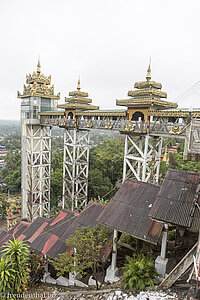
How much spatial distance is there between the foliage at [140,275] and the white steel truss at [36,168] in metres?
15.2

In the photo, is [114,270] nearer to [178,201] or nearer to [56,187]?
[178,201]

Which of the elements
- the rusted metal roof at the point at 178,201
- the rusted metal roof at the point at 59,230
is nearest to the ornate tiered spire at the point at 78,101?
the rusted metal roof at the point at 59,230

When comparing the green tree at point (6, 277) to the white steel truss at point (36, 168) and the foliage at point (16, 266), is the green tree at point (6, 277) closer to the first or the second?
the foliage at point (16, 266)

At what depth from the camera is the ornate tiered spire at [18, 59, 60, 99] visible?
64.6 feet

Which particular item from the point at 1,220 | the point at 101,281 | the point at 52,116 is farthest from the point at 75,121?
the point at 1,220

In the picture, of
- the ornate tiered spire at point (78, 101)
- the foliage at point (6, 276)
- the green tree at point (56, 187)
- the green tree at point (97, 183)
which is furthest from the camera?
the green tree at point (56, 187)

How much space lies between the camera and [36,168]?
21.3 metres

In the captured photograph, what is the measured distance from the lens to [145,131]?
465 inches

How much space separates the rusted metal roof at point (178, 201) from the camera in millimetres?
6665

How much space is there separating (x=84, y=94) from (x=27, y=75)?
7.47 metres

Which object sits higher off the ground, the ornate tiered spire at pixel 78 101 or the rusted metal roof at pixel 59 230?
the ornate tiered spire at pixel 78 101

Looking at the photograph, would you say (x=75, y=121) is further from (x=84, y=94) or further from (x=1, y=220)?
(x=1, y=220)

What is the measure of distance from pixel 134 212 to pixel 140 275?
2.08 metres

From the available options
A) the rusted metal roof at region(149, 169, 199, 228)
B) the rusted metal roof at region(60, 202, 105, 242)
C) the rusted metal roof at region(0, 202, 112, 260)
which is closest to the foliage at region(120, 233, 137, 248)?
the rusted metal roof at region(0, 202, 112, 260)
